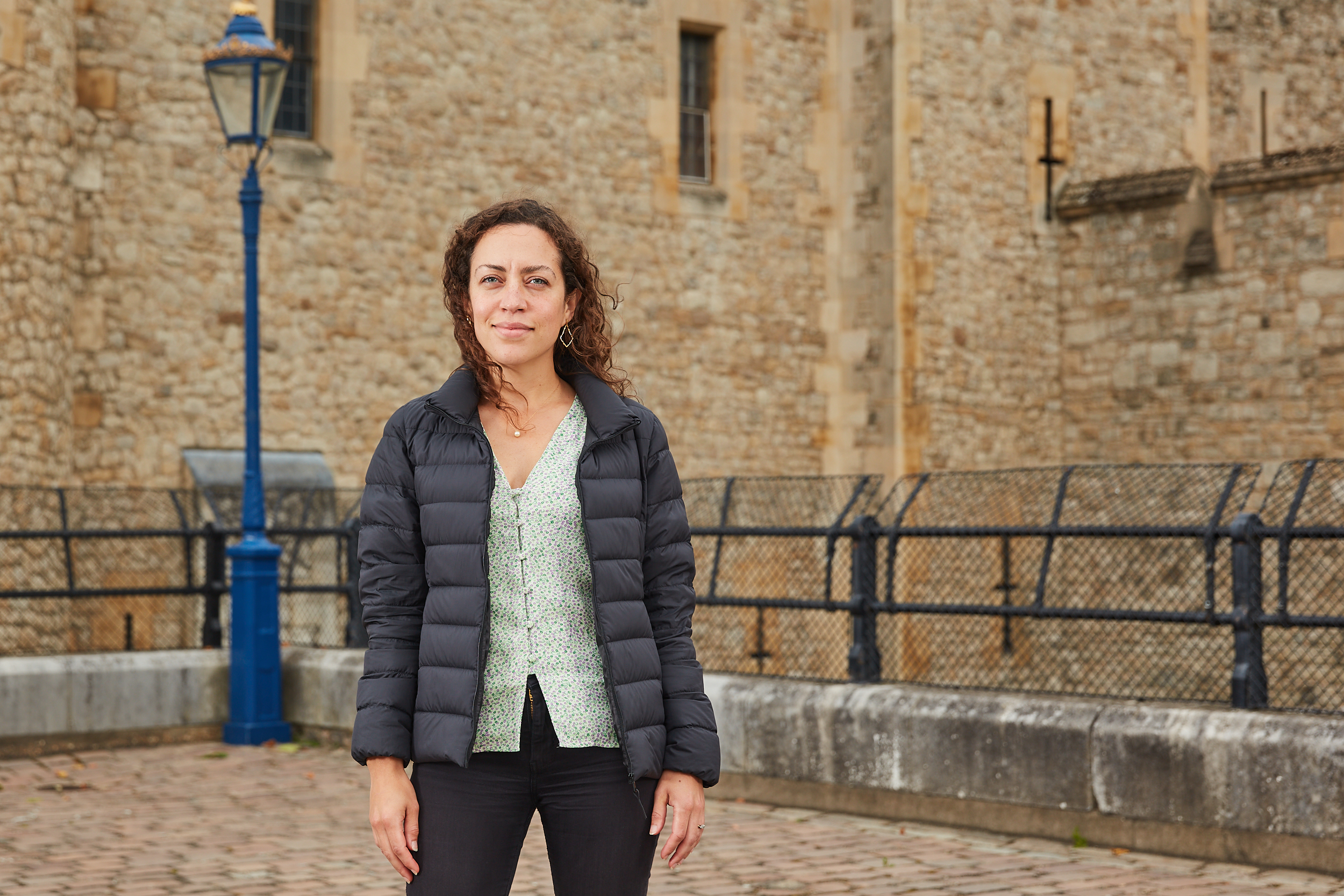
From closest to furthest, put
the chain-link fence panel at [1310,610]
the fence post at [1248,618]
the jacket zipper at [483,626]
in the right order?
the jacket zipper at [483,626] → the fence post at [1248,618] → the chain-link fence panel at [1310,610]

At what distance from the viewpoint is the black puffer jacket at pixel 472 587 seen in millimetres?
2672

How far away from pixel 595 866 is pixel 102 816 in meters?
4.94

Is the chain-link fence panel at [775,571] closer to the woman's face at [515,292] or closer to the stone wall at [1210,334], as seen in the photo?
the stone wall at [1210,334]

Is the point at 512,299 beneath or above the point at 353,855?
above

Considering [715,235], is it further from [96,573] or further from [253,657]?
[253,657]

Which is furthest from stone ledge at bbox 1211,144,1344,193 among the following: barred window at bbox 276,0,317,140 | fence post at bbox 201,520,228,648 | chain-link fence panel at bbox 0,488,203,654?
fence post at bbox 201,520,228,648

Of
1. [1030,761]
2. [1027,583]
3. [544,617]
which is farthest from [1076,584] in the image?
[544,617]

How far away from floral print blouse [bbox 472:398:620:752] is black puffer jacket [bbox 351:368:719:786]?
0.12 ft

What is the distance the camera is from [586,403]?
287 centimetres

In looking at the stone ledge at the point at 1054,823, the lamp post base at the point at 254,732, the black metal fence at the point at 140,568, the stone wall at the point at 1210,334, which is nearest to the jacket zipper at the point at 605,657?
the stone ledge at the point at 1054,823

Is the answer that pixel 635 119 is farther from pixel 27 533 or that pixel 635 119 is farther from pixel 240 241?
pixel 27 533

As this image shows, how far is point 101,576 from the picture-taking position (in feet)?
42.2

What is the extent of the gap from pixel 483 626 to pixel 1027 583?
38.7 ft

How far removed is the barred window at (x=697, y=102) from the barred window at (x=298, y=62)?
4.01 m
